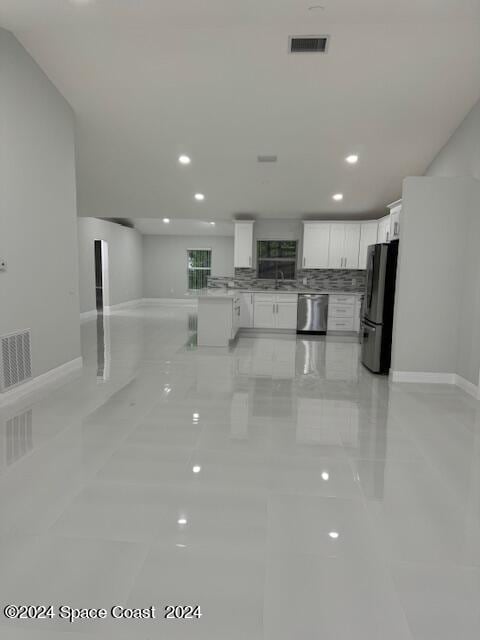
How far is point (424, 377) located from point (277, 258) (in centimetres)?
481

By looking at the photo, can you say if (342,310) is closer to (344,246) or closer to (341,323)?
(341,323)

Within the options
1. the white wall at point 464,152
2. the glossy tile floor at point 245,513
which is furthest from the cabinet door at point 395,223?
the glossy tile floor at point 245,513

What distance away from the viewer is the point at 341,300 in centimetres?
806

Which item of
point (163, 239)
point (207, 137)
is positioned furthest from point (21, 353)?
point (163, 239)

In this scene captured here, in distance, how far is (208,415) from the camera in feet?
11.2

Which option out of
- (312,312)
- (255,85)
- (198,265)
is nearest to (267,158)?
(255,85)

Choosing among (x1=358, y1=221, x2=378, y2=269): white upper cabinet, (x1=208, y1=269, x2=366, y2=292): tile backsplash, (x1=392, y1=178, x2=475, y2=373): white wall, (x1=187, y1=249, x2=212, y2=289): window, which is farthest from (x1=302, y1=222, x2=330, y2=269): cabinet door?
(x1=187, y1=249, x2=212, y2=289): window

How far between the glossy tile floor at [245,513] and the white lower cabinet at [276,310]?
162 inches

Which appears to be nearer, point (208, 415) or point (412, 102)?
point (208, 415)

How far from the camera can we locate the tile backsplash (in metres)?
8.71

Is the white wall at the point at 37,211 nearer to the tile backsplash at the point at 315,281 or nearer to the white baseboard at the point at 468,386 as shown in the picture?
the white baseboard at the point at 468,386

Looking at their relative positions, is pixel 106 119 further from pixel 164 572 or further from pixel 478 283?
pixel 164 572

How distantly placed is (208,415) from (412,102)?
13.7ft

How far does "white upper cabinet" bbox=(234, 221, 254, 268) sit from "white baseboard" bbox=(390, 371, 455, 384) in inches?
176
